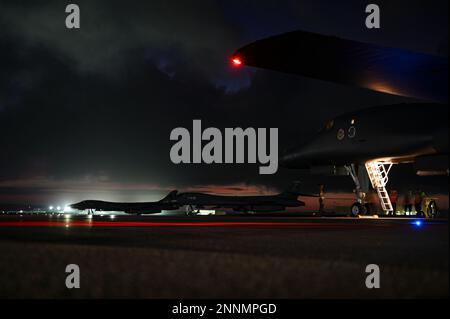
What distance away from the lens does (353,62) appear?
7828 millimetres

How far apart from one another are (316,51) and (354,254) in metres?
3.11

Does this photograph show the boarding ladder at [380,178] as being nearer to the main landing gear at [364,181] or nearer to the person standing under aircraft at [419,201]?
the main landing gear at [364,181]

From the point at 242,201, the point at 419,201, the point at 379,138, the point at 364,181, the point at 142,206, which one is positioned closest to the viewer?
the point at 379,138

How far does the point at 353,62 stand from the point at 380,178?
14.9 metres

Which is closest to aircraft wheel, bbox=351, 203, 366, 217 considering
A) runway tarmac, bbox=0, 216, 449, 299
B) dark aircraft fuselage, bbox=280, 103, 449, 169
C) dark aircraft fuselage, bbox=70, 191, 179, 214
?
dark aircraft fuselage, bbox=280, 103, 449, 169

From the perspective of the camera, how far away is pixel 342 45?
24.0ft

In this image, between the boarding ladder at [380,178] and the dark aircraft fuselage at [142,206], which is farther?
the dark aircraft fuselage at [142,206]

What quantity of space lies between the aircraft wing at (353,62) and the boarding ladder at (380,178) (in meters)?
12.9

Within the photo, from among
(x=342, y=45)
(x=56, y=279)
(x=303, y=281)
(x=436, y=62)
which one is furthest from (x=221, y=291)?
(x=436, y=62)

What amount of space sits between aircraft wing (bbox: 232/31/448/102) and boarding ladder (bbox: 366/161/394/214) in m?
12.9

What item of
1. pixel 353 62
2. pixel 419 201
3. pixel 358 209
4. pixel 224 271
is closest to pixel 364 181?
pixel 358 209

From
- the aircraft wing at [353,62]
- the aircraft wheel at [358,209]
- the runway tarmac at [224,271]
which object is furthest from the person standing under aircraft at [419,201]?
the runway tarmac at [224,271]

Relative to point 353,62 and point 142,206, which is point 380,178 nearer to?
point 353,62

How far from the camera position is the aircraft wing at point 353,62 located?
286 inches
